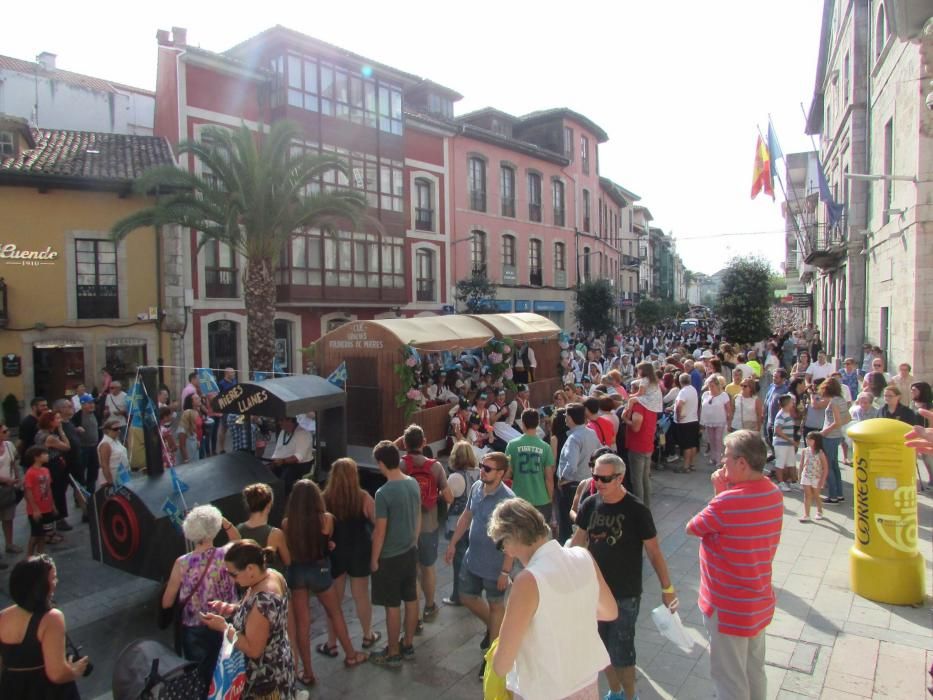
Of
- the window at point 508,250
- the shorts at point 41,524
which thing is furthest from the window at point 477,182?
the shorts at point 41,524

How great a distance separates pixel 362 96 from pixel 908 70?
55.6 ft

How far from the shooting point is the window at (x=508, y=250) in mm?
31859

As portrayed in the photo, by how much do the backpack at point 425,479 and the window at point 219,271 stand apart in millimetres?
16496

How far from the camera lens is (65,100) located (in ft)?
86.5

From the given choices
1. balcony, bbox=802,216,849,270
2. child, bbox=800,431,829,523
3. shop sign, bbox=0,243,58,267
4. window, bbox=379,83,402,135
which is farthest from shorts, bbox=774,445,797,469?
window, bbox=379,83,402,135

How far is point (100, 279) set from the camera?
18406mm

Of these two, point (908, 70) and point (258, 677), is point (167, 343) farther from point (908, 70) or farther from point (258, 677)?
point (908, 70)

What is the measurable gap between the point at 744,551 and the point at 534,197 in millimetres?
31758

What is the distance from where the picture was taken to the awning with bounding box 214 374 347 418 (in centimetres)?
748

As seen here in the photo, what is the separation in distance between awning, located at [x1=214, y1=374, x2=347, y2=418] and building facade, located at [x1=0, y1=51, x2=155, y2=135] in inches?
944

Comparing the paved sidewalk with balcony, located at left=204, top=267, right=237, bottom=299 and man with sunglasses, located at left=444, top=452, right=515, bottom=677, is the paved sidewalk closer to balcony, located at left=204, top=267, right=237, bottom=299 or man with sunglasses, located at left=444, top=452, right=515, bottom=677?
man with sunglasses, located at left=444, top=452, right=515, bottom=677

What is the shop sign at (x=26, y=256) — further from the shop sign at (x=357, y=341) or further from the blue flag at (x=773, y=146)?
the blue flag at (x=773, y=146)

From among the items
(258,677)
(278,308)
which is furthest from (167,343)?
(258,677)

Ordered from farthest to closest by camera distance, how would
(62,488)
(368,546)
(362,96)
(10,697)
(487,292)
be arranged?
(487,292) < (362,96) < (62,488) < (368,546) < (10,697)
